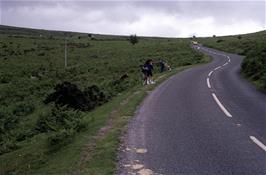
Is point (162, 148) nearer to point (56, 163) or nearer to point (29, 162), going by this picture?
point (56, 163)

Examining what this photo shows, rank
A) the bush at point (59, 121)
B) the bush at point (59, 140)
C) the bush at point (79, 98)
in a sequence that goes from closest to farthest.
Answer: the bush at point (59, 140) < the bush at point (59, 121) < the bush at point (79, 98)

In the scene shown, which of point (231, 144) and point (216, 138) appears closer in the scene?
point (231, 144)

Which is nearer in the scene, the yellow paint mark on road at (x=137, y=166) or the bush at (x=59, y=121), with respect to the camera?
the yellow paint mark on road at (x=137, y=166)

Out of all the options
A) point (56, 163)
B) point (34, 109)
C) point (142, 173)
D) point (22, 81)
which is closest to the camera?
point (142, 173)

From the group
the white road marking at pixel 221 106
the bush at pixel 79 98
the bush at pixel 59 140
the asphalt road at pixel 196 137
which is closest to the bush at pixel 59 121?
the bush at pixel 59 140

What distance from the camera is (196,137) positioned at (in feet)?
34.0

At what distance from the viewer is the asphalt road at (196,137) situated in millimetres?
7906

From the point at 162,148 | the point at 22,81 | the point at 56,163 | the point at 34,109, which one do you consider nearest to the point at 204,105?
the point at 162,148

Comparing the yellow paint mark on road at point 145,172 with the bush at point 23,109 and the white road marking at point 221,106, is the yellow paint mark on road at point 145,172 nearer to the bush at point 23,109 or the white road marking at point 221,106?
the white road marking at point 221,106

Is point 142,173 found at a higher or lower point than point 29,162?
higher

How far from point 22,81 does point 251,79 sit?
2049 centimetres

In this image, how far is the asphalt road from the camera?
791 cm

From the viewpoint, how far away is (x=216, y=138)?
10.3m

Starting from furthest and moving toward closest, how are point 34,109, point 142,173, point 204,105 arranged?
1. point 34,109
2. point 204,105
3. point 142,173
